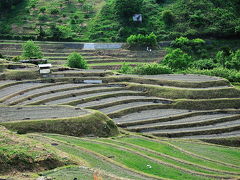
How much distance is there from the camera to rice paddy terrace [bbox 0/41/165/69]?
96.4m

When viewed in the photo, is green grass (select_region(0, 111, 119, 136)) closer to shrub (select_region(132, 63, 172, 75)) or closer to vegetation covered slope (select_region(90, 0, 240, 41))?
shrub (select_region(132, 63, 172, 75))

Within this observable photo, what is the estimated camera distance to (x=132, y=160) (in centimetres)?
3838

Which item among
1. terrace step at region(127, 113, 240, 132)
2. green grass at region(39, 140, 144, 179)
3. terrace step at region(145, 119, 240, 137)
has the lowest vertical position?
terrace step at region(145, 119, 240, 137)

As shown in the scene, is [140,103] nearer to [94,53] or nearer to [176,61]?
[176,61]

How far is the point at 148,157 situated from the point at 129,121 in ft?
47.0

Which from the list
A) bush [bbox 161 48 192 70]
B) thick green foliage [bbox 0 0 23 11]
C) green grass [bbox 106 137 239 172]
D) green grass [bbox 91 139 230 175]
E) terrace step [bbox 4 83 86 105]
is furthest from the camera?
thick green foliage [bbox 0 0 23 11]

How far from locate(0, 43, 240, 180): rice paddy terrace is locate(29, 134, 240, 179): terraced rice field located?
70mm

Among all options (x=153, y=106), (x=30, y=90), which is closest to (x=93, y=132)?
(x=153, y=106)

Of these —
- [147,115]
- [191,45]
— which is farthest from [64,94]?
[191,45]

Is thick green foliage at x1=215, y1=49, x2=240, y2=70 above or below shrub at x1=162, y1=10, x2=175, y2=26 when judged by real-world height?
below

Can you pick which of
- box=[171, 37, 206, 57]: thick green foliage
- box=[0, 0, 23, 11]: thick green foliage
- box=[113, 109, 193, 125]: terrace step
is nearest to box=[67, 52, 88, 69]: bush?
box=[113, 109, 193, 125]: terrace step

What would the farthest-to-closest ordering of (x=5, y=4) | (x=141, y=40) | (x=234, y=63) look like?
(x=5, y=4) < (x=141, y=40) < (x=234, y=63)

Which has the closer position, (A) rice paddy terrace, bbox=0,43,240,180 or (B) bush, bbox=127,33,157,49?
(A) rice paddy terrace, bbox=0,43,240,180

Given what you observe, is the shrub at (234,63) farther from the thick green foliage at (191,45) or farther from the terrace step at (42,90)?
the terrace step at (42,90)
